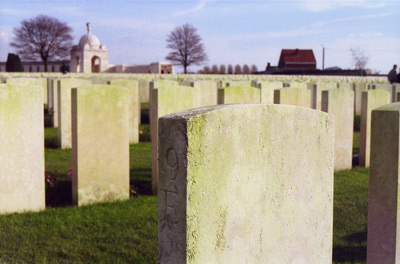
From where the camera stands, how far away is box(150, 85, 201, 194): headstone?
19.6 feet

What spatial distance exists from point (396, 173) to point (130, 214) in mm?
2909

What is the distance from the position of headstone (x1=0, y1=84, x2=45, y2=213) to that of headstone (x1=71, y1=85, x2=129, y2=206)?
0.40 meters

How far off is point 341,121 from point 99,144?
3962mm

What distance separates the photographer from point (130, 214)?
17.0 feet

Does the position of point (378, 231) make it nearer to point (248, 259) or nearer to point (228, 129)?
point (248, 259)

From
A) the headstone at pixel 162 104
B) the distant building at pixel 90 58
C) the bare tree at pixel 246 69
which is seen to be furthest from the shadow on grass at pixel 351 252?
the bare tree at pixel 246 69

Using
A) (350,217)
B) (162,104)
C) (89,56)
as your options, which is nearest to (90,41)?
(89,56)

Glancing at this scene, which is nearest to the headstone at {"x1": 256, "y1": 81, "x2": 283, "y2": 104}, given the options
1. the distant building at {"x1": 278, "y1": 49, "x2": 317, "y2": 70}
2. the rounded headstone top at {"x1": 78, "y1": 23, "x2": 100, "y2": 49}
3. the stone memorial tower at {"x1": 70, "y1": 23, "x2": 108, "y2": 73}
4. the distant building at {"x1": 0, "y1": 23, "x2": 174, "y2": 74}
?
the distant building at {"x1": 0, "y1": 23, "x2": 174, "y2": 74}

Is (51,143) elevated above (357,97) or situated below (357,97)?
below

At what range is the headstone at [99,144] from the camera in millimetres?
5438

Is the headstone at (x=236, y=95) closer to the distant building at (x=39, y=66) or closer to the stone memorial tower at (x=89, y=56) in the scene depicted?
the stone memorial tower at (x=89, y=56)

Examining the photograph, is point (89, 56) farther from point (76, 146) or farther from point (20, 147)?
point (20, 147)

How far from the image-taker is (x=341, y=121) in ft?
25.5

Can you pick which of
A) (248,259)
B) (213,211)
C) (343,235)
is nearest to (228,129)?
(213,211)
